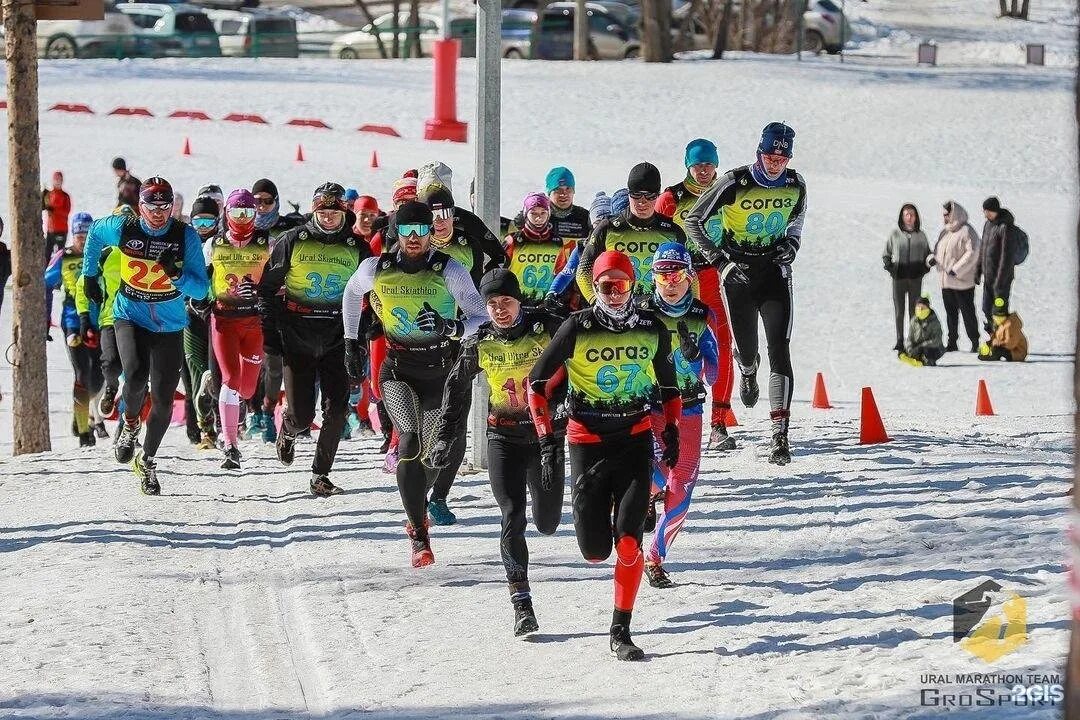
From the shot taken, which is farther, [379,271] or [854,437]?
[854,437]

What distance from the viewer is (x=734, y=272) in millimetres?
12633

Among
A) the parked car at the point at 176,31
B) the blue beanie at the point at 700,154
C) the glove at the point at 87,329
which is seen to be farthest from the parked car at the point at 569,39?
the glove at the point at 87,329

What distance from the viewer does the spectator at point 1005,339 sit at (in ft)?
64.5

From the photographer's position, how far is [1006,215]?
20109mm

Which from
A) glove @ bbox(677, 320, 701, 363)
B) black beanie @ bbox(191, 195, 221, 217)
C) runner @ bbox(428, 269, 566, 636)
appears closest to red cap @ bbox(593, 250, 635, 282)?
runner @ bbox(428, 269, 566, 636)

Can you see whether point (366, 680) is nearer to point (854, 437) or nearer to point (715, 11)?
point (854, 437)

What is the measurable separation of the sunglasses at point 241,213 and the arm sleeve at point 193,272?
1.26 meters

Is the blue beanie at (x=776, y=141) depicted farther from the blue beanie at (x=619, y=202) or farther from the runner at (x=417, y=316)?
the runner at (x=417, y=316)

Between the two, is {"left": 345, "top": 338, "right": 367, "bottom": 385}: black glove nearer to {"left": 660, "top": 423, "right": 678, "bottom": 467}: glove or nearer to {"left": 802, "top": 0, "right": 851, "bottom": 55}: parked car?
{"left": 660, "top": 423, "right": 678, "bottom": 467}: glove

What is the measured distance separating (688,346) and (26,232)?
24.2ft

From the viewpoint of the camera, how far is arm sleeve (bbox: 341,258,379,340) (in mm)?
10570

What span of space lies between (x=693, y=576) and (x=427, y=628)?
1699mm

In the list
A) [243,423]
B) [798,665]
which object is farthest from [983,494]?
[243,423]

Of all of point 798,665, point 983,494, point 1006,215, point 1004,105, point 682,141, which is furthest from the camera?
point 1004,105
